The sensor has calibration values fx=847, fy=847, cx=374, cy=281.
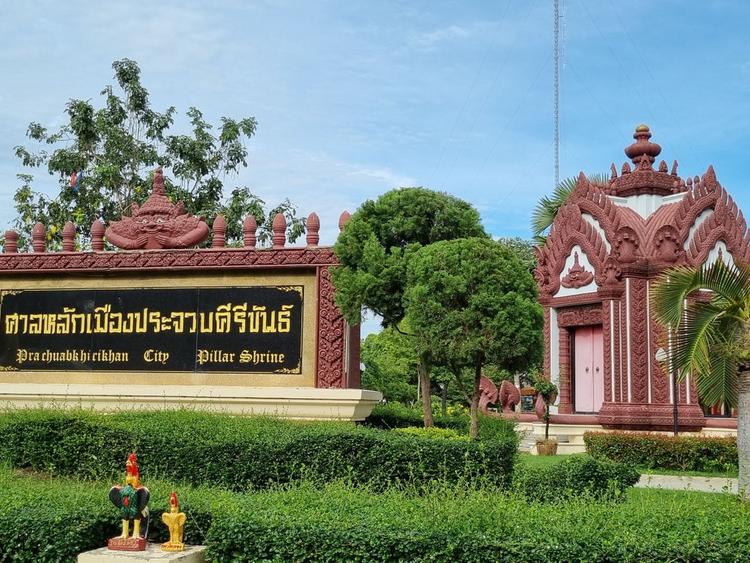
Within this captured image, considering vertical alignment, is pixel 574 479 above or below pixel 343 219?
below

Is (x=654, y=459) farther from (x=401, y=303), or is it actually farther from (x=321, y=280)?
(x=321, y=280)

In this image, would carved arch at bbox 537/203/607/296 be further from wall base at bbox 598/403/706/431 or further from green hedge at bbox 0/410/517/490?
green hedge at bbox 0/410/517/490

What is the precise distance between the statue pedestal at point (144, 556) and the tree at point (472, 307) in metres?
7.16

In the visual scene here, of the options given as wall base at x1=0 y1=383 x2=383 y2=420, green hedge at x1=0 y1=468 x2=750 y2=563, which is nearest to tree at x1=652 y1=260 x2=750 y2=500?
green hedge at x1=0 y1=468 x2=750 y2=563

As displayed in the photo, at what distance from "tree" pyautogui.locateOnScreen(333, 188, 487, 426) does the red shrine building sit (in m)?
8.02

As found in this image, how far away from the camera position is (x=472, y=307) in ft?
44.8

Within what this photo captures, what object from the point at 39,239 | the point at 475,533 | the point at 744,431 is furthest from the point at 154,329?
the point at 744,431

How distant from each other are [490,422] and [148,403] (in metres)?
7.27

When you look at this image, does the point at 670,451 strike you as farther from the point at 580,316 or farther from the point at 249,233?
the point at 249,233

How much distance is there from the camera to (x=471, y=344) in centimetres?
1359

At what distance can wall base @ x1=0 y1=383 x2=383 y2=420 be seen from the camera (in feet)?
45.0

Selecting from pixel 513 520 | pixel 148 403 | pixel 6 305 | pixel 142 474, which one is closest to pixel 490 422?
pixel 148 403

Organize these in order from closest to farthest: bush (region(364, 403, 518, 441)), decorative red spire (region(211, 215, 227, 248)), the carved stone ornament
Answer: decorative red spire (region(211, 215, 227, 248)) < bush (region(364, 403, 518, 441)) < the carved stone ornament

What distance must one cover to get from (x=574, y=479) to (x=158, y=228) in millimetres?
8809
